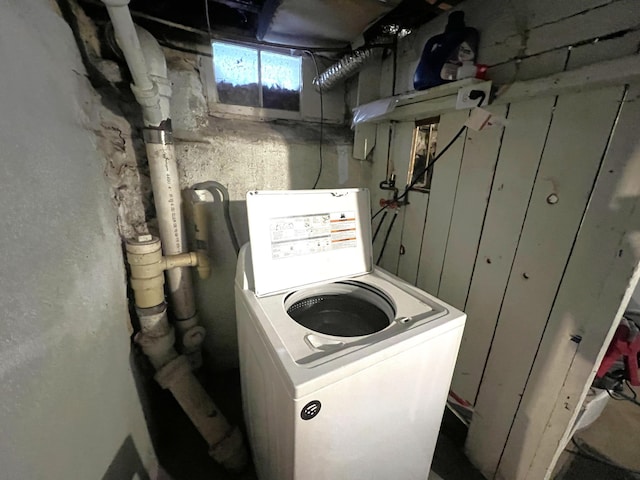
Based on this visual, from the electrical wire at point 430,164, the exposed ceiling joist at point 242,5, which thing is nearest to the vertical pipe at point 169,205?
the exposed ceiling joist at point 242,5

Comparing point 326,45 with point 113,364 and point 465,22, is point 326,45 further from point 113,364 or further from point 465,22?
point 113,364

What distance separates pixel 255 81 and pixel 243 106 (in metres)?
0.18

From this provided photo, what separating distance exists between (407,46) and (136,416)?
2.26 m

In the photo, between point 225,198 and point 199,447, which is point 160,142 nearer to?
point 225,198

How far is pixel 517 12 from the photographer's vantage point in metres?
0.91

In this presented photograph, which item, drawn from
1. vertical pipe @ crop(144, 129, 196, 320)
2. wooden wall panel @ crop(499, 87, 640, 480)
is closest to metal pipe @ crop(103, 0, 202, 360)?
vertical pipe @ crop(144, 129, 196, 320)

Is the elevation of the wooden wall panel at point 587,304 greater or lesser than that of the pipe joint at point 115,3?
lesser

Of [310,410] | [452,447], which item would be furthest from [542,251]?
[452,447]

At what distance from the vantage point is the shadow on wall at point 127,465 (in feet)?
2.75

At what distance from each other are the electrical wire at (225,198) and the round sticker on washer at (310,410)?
1065 mm

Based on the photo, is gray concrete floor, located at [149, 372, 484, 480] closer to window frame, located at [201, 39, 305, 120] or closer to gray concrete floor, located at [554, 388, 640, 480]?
gray concrete floor, located at [554, 388, 640, 480]

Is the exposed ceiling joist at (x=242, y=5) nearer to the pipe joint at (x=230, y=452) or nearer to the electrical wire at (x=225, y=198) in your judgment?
the electrical wire at (x=225, y=198)

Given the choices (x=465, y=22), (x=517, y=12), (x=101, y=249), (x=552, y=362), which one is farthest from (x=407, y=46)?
(x=101, y=249)

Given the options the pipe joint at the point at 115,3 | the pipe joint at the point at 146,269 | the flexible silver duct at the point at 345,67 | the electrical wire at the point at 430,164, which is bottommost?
the pipe joint at the point at 146,269
